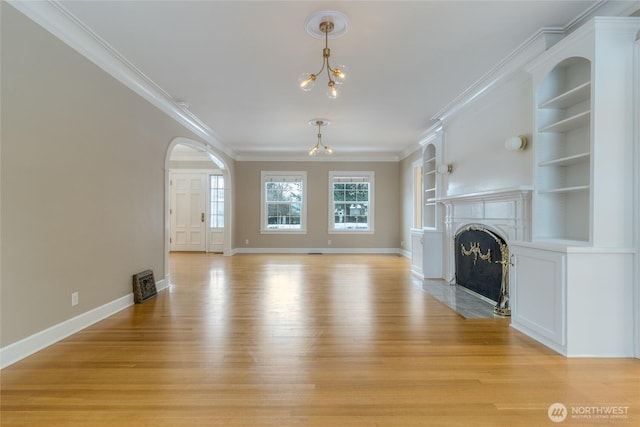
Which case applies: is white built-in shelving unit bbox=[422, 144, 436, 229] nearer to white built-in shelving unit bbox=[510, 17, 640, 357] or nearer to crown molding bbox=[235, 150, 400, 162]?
crown molding bbox=[235, 150, 400, 162]

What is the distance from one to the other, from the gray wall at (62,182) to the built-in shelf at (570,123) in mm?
4283

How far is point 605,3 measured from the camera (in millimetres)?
2416

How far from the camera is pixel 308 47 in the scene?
3049 mm

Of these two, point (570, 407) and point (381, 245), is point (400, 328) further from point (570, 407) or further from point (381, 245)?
point (381, 245)

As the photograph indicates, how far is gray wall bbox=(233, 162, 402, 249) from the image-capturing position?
352 inches

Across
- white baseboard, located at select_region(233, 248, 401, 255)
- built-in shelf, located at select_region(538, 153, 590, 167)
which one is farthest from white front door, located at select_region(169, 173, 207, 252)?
built-in shelf, located at select_region(538, 153, 590, 167)

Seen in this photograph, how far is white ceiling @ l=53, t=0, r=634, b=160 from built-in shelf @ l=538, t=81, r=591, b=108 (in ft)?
2.08

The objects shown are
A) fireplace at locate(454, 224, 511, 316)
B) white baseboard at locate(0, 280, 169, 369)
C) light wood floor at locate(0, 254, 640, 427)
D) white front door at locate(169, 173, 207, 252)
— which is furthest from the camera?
white front door at locate(169, 173, 207, 252)

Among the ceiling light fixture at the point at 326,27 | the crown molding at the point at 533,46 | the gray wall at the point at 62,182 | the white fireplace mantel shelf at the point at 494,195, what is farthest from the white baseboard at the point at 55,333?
the crown molding at the point at 533,46

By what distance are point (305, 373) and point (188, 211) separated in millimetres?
7844

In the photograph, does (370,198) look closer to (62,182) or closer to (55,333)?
(62,182)

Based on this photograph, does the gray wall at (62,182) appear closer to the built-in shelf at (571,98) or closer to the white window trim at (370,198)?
the built-in shelf at (571,98)

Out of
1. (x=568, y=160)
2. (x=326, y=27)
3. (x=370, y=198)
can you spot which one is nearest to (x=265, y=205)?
(x=370, y=198)

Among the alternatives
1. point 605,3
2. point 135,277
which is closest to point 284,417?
point 135,277
